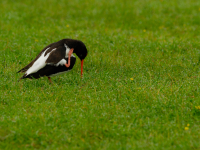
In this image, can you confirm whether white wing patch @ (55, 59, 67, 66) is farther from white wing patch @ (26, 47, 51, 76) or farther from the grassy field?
the grassy field

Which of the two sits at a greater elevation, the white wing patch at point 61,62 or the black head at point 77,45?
the black head at point 77,45

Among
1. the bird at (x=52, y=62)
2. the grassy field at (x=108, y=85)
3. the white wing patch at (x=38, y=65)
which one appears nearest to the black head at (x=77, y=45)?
Answer: the bird at (x=52, y=62)

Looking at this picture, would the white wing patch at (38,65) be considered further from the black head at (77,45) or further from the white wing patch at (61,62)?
the black head at (77,45)

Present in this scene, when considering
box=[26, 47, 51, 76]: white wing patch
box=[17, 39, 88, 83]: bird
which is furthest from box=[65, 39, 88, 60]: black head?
box=[26, 47, 51, 76]: white wing patch

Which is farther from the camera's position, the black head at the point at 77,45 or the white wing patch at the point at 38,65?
the black head at the point at 77,45

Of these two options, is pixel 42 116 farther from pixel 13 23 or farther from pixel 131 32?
pixel 13 23

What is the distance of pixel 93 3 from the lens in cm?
1349

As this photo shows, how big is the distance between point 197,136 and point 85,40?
18.5 ft

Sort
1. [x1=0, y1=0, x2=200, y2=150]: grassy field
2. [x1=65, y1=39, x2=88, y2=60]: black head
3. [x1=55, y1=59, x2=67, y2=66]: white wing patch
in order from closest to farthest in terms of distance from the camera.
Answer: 1. [x1=0, y1=0, x2=200, y2=150]: grassy field
2. [x1=55, y1=59, x2=67, y2=66]: white wing patch
3. [x1=65, y1=39, x2=88, y2=60]: black head

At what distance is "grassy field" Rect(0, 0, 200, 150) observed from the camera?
450cm

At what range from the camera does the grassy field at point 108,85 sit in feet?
14.8

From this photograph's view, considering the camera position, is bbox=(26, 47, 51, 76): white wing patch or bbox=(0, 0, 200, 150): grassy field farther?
bbox=(26, 47, 51, 76): white wing patch

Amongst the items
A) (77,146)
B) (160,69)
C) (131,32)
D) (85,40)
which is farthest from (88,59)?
(77,146)

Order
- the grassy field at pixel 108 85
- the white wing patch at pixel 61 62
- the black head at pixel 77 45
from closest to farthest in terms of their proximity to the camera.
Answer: the grassy field at pixel 108 85 < the white wing patch at pixel 61 62 < the black head at pixel 77 45
